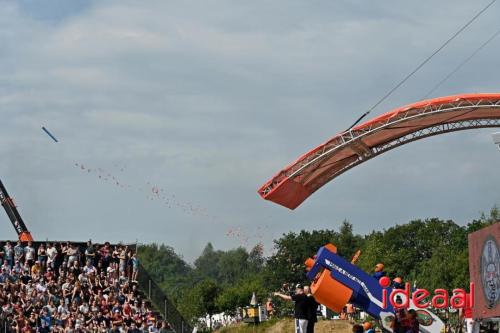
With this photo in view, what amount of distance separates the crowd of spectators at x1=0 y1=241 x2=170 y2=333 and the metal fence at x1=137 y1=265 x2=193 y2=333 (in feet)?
1.16

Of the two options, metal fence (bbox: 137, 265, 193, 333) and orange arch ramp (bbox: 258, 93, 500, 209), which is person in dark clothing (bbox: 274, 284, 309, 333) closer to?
orange arch ramp (bbox: 258, 93, 500, 209)

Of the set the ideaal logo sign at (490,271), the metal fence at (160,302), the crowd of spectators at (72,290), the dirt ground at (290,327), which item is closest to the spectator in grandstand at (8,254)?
the crowd of spectators at (72,290)

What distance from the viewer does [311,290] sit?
102 ft

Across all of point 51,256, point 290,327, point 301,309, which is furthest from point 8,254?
point 301,309

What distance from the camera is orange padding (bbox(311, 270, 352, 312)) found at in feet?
101

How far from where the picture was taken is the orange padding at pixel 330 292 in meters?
30.8

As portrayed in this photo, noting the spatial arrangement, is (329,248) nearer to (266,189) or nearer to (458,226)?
(266,189)

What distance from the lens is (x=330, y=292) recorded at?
31.0 metres

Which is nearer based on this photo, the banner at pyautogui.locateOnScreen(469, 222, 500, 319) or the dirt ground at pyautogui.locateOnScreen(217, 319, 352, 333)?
the banner at pyautogui.locateOnScreen(469, 222, 500, 319)

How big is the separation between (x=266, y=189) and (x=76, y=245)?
9.48 meters

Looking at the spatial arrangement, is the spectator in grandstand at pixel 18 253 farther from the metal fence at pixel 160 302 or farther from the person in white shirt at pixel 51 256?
the metal fence at pixel 160 302

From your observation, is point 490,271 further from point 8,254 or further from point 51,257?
point 8,254

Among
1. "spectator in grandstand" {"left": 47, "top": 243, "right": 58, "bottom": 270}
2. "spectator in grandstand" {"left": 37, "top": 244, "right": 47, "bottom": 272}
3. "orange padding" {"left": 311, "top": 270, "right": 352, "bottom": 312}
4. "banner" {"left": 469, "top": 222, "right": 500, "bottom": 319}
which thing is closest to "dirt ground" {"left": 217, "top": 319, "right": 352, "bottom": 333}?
"spectator in grandstand" {"left": 47, "top": 243, "right": 58, "bottom": 270}

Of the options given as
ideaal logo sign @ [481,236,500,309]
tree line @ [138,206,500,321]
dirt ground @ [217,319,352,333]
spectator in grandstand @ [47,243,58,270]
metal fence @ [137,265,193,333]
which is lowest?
ideaal logo sign @ [481,236,500,309]
